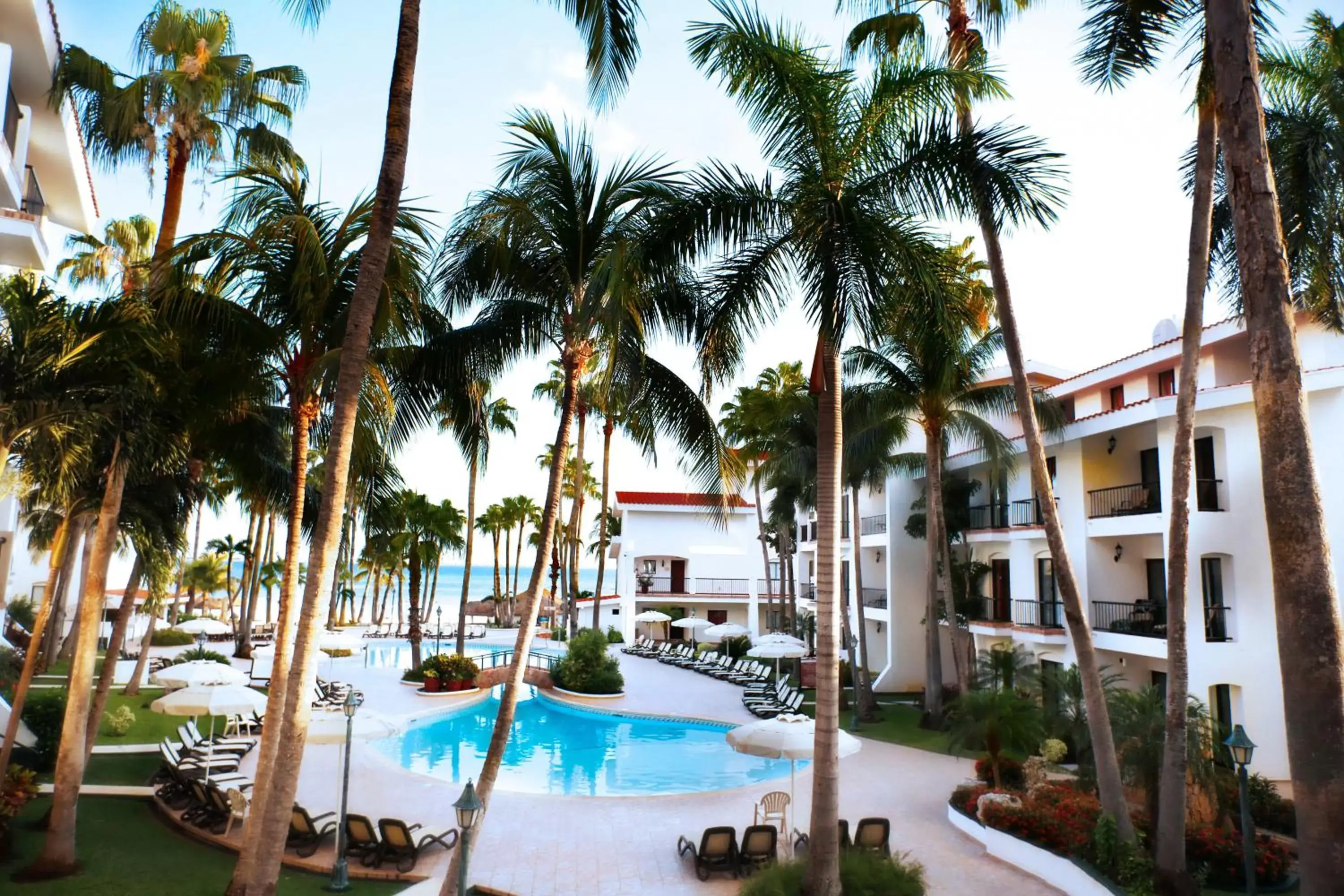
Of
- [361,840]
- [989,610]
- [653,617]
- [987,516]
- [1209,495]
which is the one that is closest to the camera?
[361,840]

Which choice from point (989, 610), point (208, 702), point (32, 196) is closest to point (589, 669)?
point (989, 610)

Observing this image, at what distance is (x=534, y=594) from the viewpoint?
445 inches

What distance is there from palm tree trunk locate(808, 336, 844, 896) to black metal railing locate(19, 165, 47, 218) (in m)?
13.7

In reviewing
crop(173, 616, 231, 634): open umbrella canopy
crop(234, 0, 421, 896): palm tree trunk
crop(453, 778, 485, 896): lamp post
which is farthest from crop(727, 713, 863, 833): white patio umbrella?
crop(173, 616, 231, 634): open umbrella canopy

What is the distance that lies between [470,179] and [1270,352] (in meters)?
8.80

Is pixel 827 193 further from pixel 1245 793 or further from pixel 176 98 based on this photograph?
pixel 176 98

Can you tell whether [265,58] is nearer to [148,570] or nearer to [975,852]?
[148,570]

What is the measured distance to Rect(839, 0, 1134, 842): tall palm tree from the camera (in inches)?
378

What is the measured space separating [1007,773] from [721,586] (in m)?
30.8

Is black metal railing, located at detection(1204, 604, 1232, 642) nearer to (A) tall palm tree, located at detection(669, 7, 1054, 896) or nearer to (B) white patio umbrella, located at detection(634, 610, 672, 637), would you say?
(A) tall palm tree, located at detection(669, 7, 1054, 896)

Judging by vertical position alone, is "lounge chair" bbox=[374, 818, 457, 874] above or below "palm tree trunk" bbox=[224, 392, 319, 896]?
below

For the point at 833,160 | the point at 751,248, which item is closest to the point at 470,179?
the point at 751,248

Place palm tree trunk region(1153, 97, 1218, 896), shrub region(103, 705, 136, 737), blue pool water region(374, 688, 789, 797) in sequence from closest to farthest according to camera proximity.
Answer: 1. palm tree trunk region(1153, 97, 1218, 896)
2. blue pool water region(374, 688, 789, 797)
3. shrub region(103, 705, 136, 737)

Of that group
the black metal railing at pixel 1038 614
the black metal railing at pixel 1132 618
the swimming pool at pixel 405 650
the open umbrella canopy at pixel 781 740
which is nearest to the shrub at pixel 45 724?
the open umbrella canopy at pixel 781 740
